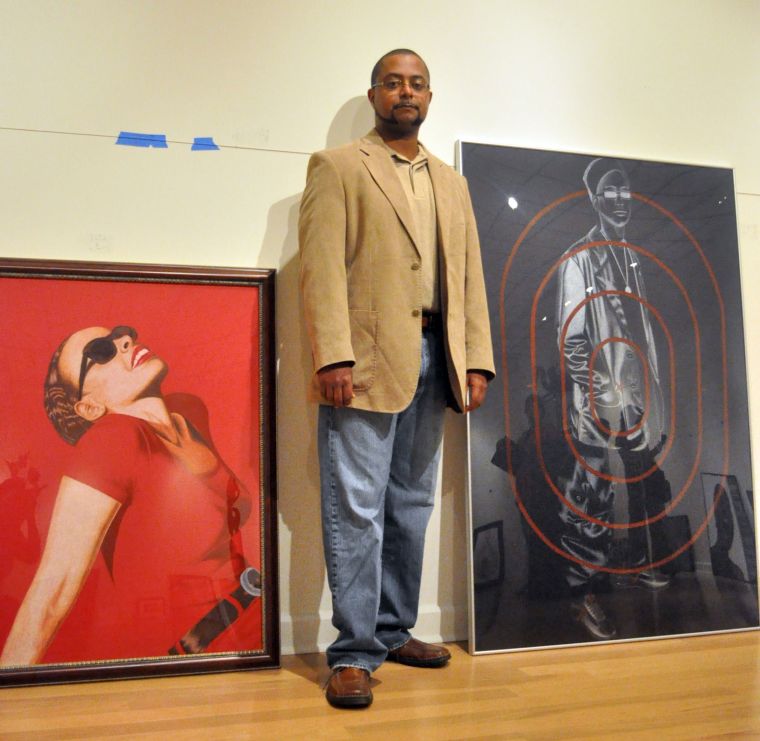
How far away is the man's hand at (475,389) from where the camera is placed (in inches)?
88.4

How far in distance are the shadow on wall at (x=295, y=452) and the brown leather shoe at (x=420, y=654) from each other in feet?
0.81

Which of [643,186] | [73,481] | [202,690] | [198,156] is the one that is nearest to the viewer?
[202,690]

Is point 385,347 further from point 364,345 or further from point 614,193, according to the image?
point 614,193

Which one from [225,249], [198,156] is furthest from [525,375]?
[198,156]

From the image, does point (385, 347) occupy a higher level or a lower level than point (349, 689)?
higher

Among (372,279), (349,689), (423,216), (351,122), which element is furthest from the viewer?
(351,122)

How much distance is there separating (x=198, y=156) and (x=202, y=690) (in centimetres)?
139

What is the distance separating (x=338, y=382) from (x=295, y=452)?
43 centimetres

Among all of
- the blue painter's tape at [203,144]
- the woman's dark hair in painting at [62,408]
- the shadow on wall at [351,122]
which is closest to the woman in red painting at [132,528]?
the woman's dark hair in painting at [62,408]

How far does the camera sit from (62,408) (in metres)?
2.15

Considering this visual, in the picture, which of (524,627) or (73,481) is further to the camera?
(524,627)

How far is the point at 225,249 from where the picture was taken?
92.4 inches

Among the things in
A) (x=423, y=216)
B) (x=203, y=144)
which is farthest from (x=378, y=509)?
(x=203, y=144)

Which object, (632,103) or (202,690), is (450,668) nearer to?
(202,690)
